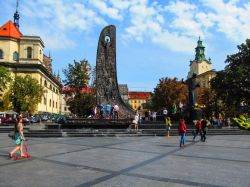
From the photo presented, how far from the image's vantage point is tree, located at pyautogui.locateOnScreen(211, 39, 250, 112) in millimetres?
49000

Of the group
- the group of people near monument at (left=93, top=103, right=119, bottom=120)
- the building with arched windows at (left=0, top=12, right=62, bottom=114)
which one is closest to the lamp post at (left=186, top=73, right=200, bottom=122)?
the group of people near monument at (left=93, top=103, right=119, bottom=120)

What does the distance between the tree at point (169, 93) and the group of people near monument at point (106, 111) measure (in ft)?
113

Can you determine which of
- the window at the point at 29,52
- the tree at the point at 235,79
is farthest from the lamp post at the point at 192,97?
the window at the point at 29,52

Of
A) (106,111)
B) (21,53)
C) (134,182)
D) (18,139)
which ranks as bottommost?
(134,182)

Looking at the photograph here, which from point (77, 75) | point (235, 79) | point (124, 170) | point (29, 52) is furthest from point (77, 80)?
point (124, 170)

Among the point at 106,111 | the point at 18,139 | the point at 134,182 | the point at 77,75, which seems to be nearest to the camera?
the point at 134,182

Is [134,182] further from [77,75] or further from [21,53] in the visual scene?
[21,53]

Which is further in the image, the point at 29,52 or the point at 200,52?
the point at 200,52

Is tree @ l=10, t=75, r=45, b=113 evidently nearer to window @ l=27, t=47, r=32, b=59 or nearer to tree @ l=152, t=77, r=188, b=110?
window @ l=27, t=47, r=32, b=59

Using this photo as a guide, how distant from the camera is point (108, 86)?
31578 mm

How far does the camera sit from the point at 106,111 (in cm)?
3111

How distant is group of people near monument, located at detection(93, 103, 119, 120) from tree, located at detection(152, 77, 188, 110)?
34.5 metres

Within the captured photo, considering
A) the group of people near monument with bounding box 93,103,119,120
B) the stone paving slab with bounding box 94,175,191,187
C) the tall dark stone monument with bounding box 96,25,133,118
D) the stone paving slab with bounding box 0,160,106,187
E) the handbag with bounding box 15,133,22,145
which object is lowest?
the stone paving slab with bounding box 94,175,191,187

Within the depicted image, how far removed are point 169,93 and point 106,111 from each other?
35.9 metres
